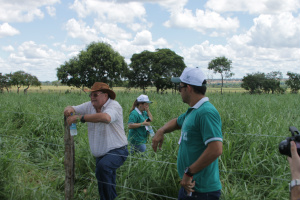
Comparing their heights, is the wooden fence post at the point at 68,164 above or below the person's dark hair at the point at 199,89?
below

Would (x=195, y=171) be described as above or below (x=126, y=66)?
below

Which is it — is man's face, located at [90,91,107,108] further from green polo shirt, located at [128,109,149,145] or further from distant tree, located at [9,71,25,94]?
distant tree, located at [9,71,25,94]

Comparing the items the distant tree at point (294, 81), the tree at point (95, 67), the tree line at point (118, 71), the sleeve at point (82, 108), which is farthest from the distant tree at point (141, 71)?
the sleeve at point (82, 108)

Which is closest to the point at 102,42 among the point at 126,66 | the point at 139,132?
the point at 126,66

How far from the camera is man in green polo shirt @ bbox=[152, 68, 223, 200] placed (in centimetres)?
175

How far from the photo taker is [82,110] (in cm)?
311

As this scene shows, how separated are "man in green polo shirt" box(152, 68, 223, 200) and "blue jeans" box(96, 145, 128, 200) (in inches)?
41.0

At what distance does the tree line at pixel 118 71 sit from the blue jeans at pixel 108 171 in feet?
106

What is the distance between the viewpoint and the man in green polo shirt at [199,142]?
1.75m

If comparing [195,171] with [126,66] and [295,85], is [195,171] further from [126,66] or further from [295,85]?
[295,85]

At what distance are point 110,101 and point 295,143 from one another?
7.07 feet

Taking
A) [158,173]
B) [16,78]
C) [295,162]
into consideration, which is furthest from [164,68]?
[295,162]

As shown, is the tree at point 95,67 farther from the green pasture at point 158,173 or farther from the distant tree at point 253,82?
the green pasture at point 158,173

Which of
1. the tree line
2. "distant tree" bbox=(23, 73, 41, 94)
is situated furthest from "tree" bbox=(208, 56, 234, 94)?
"distant tree" bbox=(23, 73, 41, 94)
